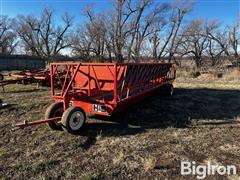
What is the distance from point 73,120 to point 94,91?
136cm

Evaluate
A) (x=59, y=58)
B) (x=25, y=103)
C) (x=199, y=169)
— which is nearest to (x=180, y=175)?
(x=199, y=169)

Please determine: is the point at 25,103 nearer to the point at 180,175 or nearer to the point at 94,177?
the point at 94,177

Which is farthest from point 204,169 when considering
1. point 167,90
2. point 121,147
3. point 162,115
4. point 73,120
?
point 167,90

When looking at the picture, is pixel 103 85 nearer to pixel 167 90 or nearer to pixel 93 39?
pixel 167 90

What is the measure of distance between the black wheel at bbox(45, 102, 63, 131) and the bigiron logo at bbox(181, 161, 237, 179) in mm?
2587

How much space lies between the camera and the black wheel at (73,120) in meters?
4.18

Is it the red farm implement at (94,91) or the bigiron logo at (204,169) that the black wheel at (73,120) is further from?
the bigiron logo at (204,169)

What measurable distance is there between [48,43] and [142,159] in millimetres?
49481

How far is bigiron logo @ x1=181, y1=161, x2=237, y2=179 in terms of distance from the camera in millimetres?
3105

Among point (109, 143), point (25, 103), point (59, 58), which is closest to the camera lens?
point (109, 143)

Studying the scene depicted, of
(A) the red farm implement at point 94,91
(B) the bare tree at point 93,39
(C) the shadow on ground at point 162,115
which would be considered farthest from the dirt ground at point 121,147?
(B) the bare tree at point 93,39

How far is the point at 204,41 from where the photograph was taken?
1454 inches

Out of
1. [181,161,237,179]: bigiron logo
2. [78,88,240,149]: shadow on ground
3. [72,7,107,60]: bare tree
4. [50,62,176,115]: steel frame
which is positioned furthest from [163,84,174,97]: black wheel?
[72,7,107,60]: bare tree

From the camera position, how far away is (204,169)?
10.5 feet
